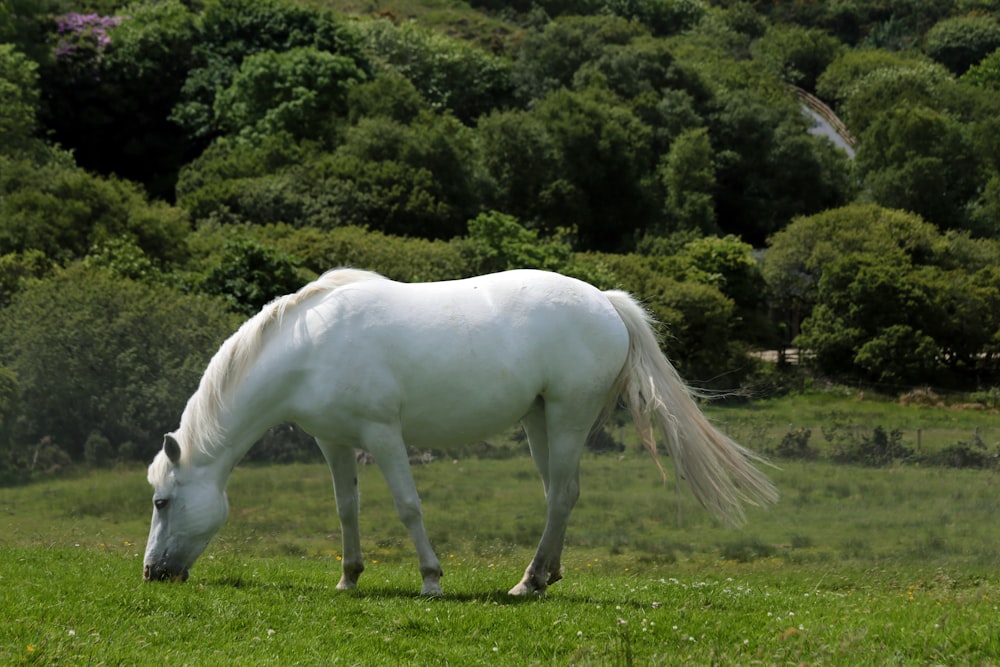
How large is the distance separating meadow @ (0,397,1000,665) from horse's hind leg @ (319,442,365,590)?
0.16m

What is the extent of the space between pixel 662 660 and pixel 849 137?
7888 centimetres

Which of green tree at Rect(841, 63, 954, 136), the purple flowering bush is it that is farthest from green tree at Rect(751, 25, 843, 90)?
the purple flowering bush

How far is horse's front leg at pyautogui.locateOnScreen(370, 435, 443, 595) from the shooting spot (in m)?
8.73

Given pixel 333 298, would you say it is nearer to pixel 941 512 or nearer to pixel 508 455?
pixel 941 512

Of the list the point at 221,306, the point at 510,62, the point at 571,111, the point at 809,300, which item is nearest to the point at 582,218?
the point at 571,111


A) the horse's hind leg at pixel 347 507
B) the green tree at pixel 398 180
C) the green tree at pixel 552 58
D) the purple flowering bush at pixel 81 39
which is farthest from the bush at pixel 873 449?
the green tree at pixel 552 58

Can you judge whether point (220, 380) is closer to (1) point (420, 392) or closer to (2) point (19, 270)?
(1) point (420, 392)

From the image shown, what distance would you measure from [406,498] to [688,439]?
228cm

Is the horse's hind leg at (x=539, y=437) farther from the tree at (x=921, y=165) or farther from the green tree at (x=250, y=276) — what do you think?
the tree at (x=921, y=165)

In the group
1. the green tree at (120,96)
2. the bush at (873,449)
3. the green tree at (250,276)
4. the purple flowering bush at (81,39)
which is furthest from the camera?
the purple flowering bush at (81,39)

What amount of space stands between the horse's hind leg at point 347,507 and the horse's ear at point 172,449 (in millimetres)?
1087

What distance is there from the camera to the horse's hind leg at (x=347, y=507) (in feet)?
→ 30.3

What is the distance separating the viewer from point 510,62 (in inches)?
3098

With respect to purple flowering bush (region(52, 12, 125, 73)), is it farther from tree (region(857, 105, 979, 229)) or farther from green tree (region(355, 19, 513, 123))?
tree (region(857, 105, 979, 229))
